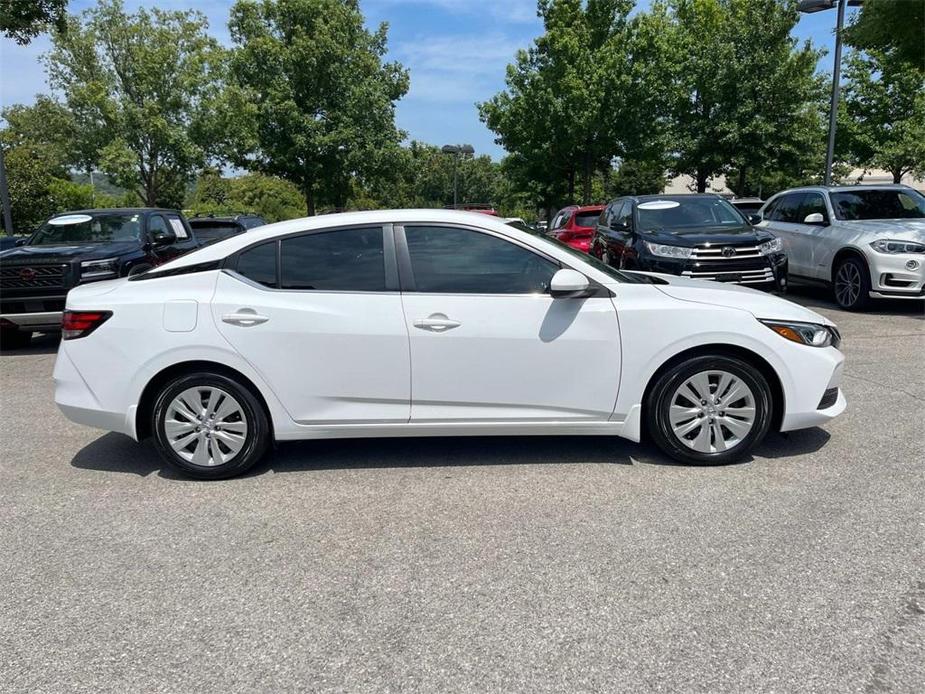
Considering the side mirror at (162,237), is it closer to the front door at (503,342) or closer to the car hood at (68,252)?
the car hood at (68,252)

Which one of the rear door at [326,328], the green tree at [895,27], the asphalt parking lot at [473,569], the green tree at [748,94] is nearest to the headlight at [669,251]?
the asphalt parking lot at [473,569]

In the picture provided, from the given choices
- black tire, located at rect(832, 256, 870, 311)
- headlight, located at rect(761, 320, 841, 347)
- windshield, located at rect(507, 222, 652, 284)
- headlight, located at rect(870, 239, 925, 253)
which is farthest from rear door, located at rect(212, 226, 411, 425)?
black tire, located at rect(832, 256, 870, 311)

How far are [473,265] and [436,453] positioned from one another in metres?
1.32

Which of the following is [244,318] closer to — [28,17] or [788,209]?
[788,209]

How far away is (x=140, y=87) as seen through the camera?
76.4ft

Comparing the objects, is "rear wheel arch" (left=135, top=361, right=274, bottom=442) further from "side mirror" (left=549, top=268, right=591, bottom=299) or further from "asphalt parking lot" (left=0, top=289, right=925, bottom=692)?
"side mirror" (left=549, top=268, right=591, bottom=299)

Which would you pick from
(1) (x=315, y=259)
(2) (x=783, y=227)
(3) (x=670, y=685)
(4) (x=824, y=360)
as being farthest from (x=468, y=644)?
(2) (x=783, y=227)

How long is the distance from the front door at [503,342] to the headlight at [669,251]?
18.0ft

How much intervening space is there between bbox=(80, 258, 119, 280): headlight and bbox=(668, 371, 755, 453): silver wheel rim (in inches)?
296

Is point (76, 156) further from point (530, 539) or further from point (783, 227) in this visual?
point (530, 539)

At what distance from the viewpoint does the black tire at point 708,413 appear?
430 cm

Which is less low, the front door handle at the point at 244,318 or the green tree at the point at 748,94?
the green tree at the point at 748,94

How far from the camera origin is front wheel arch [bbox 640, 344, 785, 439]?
4.33 metres

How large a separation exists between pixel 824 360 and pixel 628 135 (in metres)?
22.5
